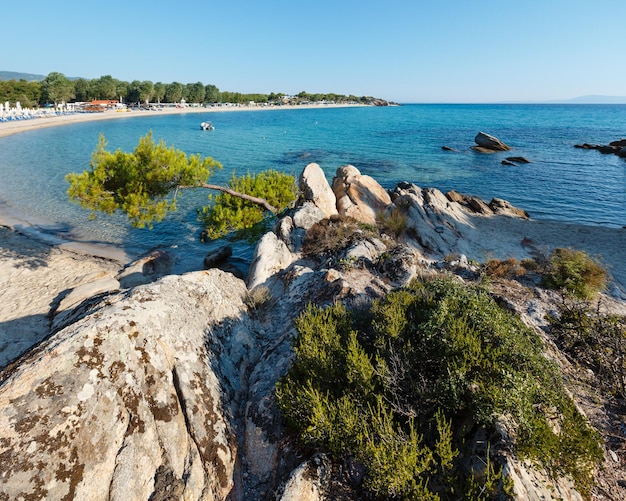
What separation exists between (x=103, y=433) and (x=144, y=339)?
1675mm

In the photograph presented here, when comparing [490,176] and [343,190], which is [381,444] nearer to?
[343,190]

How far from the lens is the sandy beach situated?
14211 millimetres

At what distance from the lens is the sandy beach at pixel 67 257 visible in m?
14.2

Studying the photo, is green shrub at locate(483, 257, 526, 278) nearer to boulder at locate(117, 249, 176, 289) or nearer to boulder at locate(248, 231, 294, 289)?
boulder at locate(248, 231, 294, 289)

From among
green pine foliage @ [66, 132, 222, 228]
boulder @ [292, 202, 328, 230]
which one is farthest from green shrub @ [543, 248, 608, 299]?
green pine foliage @ [66, 132, 222, 228]

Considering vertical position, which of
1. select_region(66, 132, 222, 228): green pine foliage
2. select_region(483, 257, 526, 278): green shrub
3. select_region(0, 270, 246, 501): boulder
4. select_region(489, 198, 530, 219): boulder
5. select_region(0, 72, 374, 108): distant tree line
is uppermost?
select_region(0, 72, 374, 108): distant tree line

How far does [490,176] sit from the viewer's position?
142ft

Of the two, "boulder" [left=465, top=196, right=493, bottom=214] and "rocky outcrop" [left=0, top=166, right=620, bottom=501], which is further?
"boulder" [left=465, top=196, right=493, bottom=214]

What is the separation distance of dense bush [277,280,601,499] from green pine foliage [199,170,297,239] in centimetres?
1253

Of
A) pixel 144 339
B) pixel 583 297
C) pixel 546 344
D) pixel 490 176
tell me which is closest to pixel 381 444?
pixel 144 339

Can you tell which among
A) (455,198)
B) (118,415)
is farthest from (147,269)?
(455,198)

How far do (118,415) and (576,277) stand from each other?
1692 centimetres

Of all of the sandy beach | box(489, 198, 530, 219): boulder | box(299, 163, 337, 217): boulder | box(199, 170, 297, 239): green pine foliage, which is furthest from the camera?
box(489, 198, 530, 219): boulder

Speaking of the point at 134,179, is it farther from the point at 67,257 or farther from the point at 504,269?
the point at 504,269
